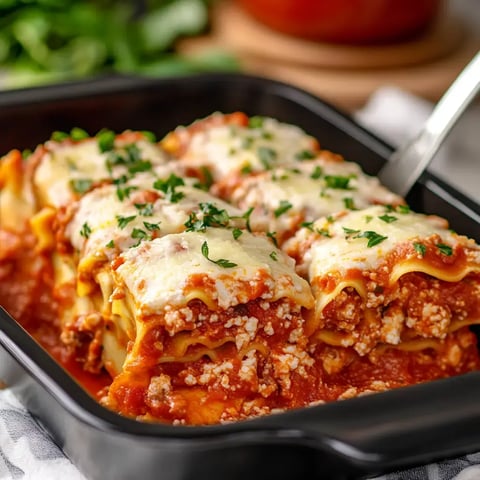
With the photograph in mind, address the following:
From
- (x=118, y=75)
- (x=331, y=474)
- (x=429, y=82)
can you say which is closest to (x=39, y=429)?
(x=331, y=474)

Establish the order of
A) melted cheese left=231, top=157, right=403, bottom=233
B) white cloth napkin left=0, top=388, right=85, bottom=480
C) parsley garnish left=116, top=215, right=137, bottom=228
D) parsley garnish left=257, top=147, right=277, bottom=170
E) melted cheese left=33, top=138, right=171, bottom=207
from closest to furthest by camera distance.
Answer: white cloth napkin left=0, top=388, right=85, bottom=480, parsley garnish left=116, top=215, right=137, bottom=228, melted cheese left=231, top=157, right=403, bottom=233, melted cheese left=33, top=138, right=171, bottom=207, parsley garnish left=257, top=147, right=277, bottom=170

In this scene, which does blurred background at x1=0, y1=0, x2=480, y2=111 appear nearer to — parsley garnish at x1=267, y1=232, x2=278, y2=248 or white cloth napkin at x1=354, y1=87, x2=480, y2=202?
white cloth napkin at x1=354, y1=87, x2=480, y2=202

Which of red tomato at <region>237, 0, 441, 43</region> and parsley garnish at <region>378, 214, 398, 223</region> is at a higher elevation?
parsley garnish at <region>378, 214, 398, 223</region>

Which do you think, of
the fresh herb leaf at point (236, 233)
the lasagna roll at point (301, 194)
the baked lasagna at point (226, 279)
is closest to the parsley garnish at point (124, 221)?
the baked lasagna at point (226, 279)

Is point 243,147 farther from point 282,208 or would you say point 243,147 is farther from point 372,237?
point 372,237

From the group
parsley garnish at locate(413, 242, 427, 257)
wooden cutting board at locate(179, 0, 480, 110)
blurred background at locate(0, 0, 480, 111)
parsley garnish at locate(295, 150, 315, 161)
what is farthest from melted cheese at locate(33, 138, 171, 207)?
wooden cutting board at locate(179, 0, 480, 110)

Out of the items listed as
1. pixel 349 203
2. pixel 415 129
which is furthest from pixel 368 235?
pixel 415 129

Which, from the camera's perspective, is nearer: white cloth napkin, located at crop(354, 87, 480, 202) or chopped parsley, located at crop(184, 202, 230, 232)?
chopped parsley, located at crop(184, 202, 230, 232)
